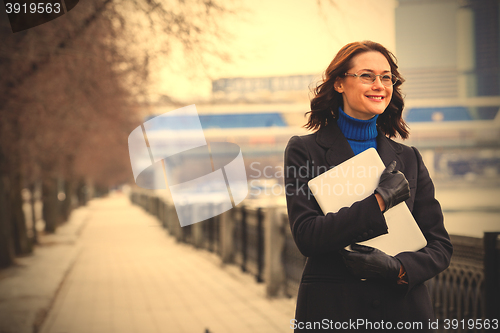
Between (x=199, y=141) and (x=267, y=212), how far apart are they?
5.34 ft

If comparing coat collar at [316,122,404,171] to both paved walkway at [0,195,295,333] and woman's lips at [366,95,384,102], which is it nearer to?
woman's lips at [366,95,384,102]

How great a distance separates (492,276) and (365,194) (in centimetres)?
206

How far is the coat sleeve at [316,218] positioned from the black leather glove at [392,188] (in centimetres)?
4

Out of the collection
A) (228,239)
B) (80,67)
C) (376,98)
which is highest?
(80,67)

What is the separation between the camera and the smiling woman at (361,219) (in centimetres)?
177

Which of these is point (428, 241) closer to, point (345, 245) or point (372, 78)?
point (345, 245)

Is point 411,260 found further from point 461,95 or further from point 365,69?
point 461,95

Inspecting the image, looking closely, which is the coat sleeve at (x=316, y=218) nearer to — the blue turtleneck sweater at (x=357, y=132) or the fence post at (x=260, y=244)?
the blue turtleneck sweater at (x=357, y=132)

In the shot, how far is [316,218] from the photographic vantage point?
5.95ft

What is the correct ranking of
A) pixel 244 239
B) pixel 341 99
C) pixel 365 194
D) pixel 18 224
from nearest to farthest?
1. pixel 365 194
2. pixel 341 99
3. pixel 244 239
4. pixel 18 224

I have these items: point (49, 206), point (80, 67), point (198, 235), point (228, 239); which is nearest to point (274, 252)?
point (228, 239)

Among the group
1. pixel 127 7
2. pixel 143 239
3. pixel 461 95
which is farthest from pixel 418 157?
pixel 143 239

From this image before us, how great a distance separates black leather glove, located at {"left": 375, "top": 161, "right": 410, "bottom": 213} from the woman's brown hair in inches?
14.6

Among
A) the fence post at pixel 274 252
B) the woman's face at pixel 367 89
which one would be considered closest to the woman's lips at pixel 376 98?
the woman's face at pixel 367 89
